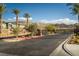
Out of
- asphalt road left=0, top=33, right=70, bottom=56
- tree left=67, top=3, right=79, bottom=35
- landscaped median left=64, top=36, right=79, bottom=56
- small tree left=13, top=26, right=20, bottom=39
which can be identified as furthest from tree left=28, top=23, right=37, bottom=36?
tree left=67, top=3, right=79, bottom=35

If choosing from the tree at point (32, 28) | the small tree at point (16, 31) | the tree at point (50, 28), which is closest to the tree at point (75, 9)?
the tree at point (50, 28)

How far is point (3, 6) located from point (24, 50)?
121 centimetres

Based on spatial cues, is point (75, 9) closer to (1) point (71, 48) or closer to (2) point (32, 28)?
(1) point (71, 48)

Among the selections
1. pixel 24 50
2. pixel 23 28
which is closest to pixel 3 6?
pixel 23 28

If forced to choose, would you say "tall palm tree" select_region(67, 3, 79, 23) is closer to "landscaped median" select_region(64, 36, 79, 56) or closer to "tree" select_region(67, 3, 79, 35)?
"tree" select_region(67, 3, 79, 35)

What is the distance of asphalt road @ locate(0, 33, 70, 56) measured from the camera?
629 cm

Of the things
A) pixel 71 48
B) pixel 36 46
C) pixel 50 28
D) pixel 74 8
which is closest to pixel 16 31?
pixel 36 46

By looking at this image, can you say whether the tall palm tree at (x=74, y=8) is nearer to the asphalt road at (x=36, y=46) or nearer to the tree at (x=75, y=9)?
the tree at (x=75, y=9)

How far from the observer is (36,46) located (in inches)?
253

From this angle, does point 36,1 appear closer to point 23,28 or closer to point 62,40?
point 23,28

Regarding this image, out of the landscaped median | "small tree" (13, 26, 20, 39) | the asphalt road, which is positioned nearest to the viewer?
the landscaped median

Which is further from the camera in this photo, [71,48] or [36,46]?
[36,46]

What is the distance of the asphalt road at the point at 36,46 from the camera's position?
6.29 meters

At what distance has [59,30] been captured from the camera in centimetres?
663
